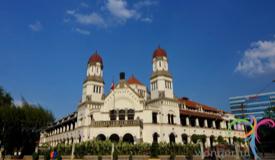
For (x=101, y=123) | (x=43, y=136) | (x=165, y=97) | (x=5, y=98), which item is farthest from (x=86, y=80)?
(x=43, y=136)

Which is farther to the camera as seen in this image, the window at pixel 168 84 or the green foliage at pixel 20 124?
the window at pixel 168 84

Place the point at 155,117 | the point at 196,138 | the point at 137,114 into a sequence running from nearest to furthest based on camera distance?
1. the point at 137,114
2. the point at 155,117
3. the point at 196,138

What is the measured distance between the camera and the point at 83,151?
34.5 metres

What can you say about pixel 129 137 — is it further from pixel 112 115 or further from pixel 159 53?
pixel 159 53

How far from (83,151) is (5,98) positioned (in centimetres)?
3101

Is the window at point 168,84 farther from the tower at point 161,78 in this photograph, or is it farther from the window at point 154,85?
the window at point 154,85

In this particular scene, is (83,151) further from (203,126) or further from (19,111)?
(203,126)

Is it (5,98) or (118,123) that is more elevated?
(5,98)

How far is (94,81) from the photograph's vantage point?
4953 cm

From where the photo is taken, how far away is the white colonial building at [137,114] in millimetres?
42091

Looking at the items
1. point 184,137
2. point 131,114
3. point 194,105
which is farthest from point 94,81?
point 194,105

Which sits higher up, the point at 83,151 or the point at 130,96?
the point at 130,96

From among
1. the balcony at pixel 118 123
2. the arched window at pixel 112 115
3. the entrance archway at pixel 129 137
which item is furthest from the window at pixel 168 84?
the entrance archway at pixel 129 137

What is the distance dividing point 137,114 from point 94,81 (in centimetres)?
1232
